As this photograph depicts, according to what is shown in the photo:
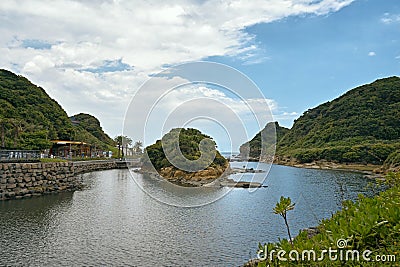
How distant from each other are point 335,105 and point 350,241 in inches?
3555

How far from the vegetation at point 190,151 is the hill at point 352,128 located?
28.2m

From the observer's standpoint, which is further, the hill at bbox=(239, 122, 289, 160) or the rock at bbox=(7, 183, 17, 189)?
the rock at bbox=(7, 183, 17, 189)

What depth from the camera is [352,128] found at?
71.1m

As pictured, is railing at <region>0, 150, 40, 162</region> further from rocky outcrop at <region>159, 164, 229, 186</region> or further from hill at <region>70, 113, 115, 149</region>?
hill at <region>70, 113, 115, 149</region>

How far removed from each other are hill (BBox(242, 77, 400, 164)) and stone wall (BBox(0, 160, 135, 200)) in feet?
143

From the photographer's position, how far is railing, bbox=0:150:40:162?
81.5ft

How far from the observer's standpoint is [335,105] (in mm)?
87375

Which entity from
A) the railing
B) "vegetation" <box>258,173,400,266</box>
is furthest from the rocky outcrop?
"vegetation" <box>258,173,400,266</box>

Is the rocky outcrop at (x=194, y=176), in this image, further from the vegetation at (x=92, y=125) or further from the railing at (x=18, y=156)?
the vegetation at (x=92, y=125)

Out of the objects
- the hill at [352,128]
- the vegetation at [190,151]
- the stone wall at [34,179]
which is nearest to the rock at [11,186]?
the stone wall at [34,179]

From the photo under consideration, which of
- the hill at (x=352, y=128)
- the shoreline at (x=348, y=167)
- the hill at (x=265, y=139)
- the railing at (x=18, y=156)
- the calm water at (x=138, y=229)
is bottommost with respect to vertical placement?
the calm water at (x=138, y=229)

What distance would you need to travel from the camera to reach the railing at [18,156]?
24.8 metres

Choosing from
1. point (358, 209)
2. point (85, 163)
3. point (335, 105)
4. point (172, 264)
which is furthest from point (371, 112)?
point (358, 209)

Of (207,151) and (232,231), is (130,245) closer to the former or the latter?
(232,231)
